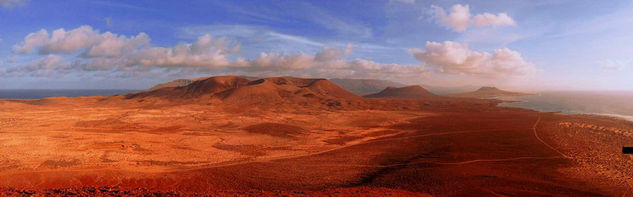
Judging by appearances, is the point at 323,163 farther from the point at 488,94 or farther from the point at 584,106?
the point at 488,94

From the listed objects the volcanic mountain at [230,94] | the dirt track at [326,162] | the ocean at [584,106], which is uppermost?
the volcanic mountain at [230,94]

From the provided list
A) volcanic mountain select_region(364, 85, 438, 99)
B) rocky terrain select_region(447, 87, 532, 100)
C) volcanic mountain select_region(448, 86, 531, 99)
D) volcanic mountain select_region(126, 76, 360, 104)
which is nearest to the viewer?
volcanic mountain select_region(126, 76, 360, 104)

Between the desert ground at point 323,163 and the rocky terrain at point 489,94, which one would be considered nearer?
the desert ground at point 323,163

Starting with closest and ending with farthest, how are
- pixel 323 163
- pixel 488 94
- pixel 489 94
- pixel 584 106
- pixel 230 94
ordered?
pixel 323 163 → pixel 230 94 → pixel 584 106 → pixel 489 94 → pixel 488 94

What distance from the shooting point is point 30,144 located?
18.6 meters

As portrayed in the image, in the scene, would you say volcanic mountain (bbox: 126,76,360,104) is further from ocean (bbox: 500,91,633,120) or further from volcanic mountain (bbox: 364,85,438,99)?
volcanic mountain (bbox: 364,85,438,99)

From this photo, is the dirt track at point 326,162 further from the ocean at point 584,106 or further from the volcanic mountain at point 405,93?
the volcanic mountain at point 405,93

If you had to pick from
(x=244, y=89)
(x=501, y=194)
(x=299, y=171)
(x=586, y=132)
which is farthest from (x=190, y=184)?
(x=244, y=89)

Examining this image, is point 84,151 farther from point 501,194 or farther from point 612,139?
point 612,139

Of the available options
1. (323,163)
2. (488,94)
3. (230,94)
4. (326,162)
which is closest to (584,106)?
(488,94)

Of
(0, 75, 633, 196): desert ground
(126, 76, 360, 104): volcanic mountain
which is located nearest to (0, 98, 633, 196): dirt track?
(0, 75, 633, 196): desert ground

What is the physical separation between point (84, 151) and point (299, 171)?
14.1 m

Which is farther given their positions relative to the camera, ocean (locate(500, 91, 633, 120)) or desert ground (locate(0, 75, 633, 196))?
ocean (locate(500, 91, 633, 120))

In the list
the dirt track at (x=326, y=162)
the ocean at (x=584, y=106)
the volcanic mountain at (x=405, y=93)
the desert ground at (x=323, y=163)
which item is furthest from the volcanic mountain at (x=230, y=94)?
the volcanic mountain at (x=405, y=93)
